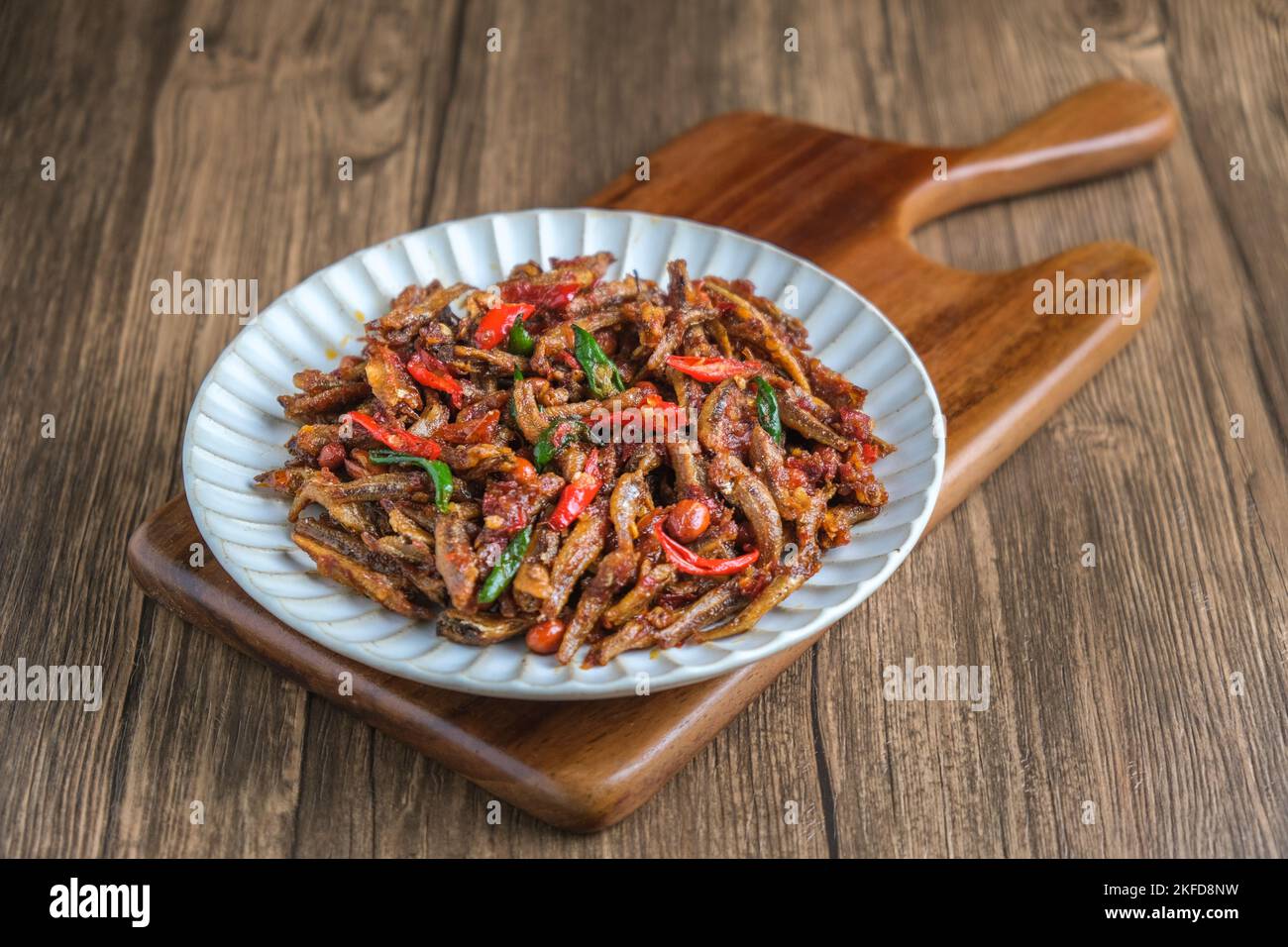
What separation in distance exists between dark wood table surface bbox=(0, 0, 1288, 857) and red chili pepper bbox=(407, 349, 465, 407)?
126 centimetres

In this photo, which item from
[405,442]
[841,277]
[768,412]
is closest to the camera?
[405,442]

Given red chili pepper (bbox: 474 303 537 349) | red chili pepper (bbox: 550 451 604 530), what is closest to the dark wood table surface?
red chili pepper (bbox: 550 451 604 530)

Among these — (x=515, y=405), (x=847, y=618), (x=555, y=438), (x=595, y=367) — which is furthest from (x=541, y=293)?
(x=847, y=618)

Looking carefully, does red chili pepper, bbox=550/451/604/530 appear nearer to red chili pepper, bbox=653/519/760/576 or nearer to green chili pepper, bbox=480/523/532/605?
green chili pepper, bbox=480/523/532/605

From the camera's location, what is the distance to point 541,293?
4.96 meters

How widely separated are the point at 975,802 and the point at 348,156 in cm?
526

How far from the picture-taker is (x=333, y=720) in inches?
181

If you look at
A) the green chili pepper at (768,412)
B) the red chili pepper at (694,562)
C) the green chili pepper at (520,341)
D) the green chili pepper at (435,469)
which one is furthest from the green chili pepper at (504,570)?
the green chili pepper at (768,412)

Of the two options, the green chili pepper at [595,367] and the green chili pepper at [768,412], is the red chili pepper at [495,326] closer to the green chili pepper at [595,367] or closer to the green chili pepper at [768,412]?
the green chili pepper at [595,367]

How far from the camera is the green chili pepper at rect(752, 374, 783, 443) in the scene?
4.57m

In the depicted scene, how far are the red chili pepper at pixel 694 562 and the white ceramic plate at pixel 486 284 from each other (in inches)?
8.1

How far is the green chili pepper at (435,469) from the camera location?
4.22m

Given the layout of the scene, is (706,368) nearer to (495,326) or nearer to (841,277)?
(495,326)

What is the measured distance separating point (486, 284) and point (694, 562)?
6.72 feet
